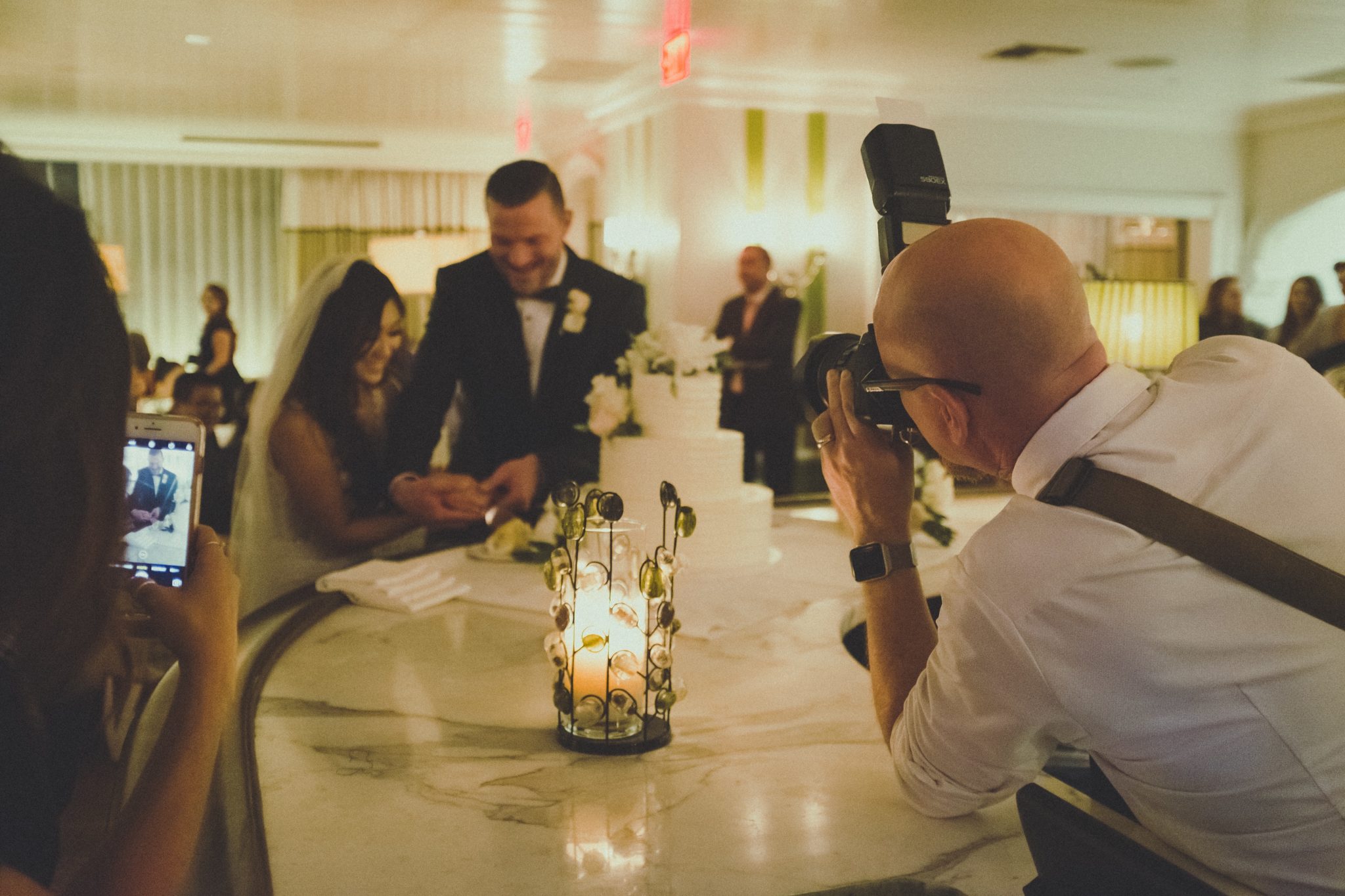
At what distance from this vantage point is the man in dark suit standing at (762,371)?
694 centimetres

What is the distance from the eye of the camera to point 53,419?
0.71 m

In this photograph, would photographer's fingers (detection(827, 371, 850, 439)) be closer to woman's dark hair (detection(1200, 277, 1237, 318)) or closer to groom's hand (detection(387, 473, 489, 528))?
groom's hand (detection(387, 473, 489, 528))

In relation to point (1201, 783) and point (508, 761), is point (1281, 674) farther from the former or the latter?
point (508, 761)

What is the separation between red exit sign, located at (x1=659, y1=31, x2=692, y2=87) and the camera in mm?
4020

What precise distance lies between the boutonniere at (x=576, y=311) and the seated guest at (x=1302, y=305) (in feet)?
18.6

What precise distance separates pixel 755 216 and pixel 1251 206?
186 inches

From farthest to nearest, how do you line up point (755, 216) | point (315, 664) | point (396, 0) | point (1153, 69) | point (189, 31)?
point (755, 216) < point (1153, 69) < point (189, 31) < point (396, 0) < point (315, 664)

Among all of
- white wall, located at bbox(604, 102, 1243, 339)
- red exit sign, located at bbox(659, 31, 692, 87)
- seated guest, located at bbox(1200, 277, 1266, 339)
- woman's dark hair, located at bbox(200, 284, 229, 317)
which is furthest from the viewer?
woman's dark hair, located at bbox(200, 284, 229, 317)

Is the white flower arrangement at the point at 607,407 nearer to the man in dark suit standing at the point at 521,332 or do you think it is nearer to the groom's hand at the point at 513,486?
the groom's hand at the point at 513,486

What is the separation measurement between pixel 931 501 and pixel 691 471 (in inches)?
23.5

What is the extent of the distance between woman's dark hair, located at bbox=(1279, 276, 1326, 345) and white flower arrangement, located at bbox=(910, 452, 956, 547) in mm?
5574

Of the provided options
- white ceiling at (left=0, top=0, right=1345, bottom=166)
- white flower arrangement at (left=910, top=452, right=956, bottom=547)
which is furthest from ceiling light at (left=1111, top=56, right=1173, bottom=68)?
white flower arrangement at (left=910, top=452, right=956, bottom=547)

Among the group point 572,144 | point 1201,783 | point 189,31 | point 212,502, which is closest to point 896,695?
point 1201,783

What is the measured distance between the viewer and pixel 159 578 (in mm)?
1336
